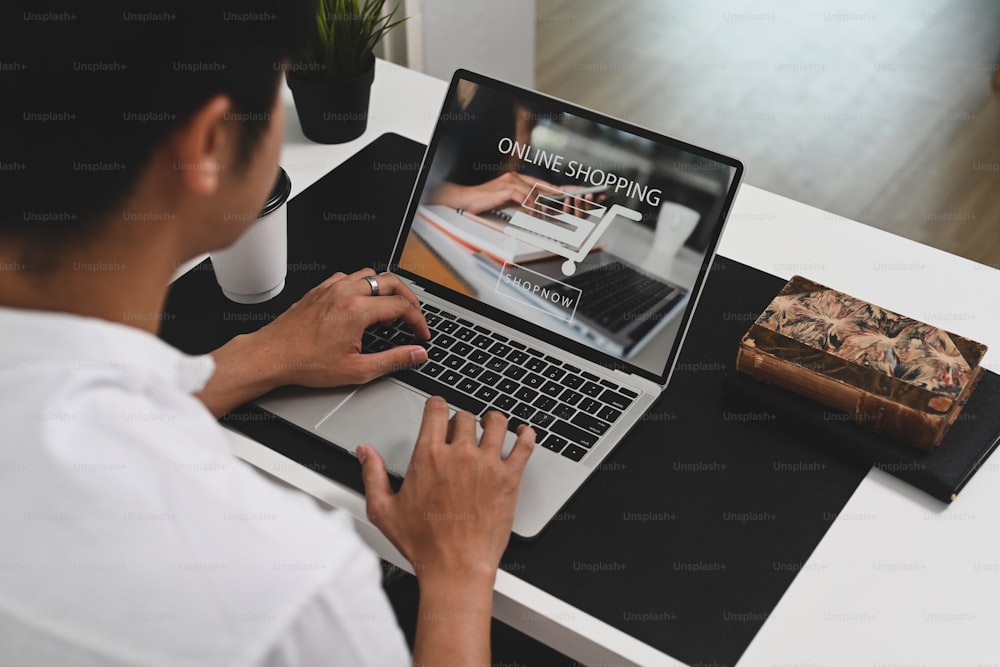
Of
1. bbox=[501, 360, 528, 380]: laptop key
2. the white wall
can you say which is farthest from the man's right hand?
the white wall

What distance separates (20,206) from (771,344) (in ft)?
2.42

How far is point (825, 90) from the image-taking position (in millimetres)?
3131

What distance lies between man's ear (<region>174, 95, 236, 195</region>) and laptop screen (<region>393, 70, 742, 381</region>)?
0.53 meters

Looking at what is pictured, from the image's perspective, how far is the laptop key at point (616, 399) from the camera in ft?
3.52

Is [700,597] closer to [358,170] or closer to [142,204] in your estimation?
[142,204]

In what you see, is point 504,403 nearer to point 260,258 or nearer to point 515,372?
point 515,372

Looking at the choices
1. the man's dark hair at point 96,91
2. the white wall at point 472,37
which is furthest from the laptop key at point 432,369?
the white wall at point 472,37

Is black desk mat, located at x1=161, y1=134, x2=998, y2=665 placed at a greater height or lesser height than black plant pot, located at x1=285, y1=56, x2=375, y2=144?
lesser

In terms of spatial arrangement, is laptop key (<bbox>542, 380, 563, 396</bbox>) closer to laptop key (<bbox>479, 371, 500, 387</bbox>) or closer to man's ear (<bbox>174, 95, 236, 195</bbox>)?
laptop key (<bbox>479, 371, 500, 387</bbox>)

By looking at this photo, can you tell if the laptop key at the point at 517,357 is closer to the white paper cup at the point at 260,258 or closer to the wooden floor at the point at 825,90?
the white paper cup at the point at 260,258

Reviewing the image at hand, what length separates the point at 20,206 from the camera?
62 cm

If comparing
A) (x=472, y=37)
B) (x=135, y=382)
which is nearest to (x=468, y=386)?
(x=135, y=382)

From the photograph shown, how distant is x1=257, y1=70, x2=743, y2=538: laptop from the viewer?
1.05m

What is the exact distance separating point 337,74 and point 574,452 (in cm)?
77
